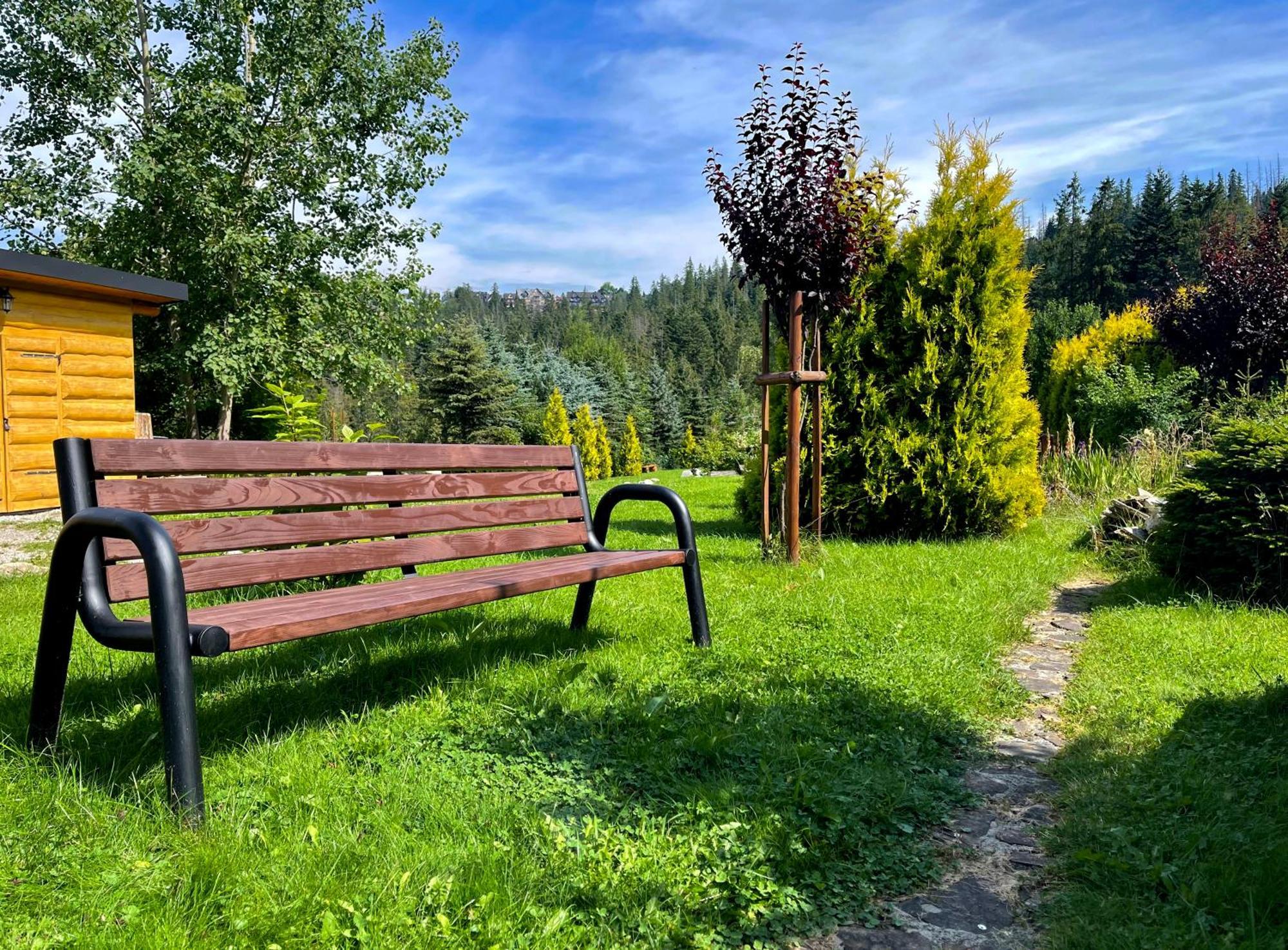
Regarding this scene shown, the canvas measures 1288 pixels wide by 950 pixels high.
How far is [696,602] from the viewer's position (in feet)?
12.3

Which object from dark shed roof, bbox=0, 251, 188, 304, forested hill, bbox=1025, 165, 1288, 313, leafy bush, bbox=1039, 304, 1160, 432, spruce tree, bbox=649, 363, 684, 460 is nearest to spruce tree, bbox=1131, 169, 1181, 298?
forested hill, bbox=1025, 165, 1288, 313

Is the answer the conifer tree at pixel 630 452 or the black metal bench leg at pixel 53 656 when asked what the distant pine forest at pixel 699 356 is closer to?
the conifer tree at pixel 630 452

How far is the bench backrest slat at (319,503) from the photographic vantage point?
2.33m

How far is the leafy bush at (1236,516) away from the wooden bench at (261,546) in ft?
12.2

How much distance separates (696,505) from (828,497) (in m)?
3.22

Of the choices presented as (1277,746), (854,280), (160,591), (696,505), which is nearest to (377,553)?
(160,591)

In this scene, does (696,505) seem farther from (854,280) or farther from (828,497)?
(854,280)

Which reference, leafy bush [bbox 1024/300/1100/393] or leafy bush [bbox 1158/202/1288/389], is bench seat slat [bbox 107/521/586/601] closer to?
leafy bush [bbox 1158/202/1288/389]

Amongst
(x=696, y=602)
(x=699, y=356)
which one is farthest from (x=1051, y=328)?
(x=696, y=602)

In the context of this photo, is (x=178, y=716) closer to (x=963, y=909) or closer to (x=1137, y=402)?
(x=963, y=909)

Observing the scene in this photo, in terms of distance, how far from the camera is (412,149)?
20.8 m

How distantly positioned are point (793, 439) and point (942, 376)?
216 centimetres

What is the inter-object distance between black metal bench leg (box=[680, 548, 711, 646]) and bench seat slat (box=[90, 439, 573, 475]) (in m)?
0.88

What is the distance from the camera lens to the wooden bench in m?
1.93
